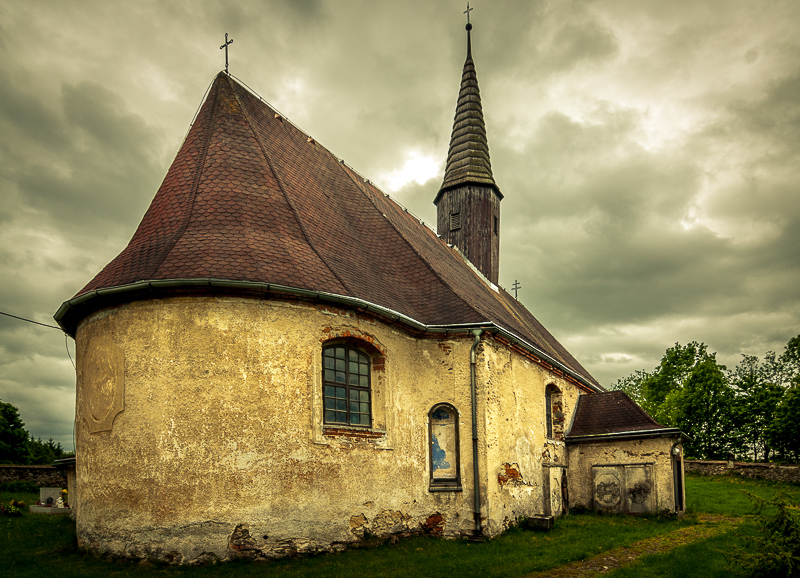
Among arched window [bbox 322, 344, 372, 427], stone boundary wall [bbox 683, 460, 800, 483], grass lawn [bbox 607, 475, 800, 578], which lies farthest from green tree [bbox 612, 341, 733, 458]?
arched window [bbox 322, 344, 372, 427]

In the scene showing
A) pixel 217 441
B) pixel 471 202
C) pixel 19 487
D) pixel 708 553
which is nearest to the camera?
pixel 217 441

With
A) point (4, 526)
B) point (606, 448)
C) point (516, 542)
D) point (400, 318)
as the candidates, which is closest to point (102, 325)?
point (400, 318)

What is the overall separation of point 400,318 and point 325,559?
4.32 metres

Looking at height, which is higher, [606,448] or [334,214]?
[334,214]

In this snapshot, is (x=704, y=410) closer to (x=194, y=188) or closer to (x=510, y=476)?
(x=510, y=476)

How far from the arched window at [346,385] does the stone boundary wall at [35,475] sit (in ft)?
54.3

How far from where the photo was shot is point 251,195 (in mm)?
11289

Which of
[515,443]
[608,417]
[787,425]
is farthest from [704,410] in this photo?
[515,443]

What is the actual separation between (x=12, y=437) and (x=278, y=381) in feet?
112

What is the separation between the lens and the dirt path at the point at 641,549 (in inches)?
348

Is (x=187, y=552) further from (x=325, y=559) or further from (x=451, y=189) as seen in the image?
(x=451, y=189)

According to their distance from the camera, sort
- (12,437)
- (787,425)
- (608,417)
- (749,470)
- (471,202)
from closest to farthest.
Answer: (608,417) → (471,202) → (749,470) → (787,425) → (12,437)

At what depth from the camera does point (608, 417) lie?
17578 mm

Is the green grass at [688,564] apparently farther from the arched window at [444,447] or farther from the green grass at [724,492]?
the arched window at [444,447]
